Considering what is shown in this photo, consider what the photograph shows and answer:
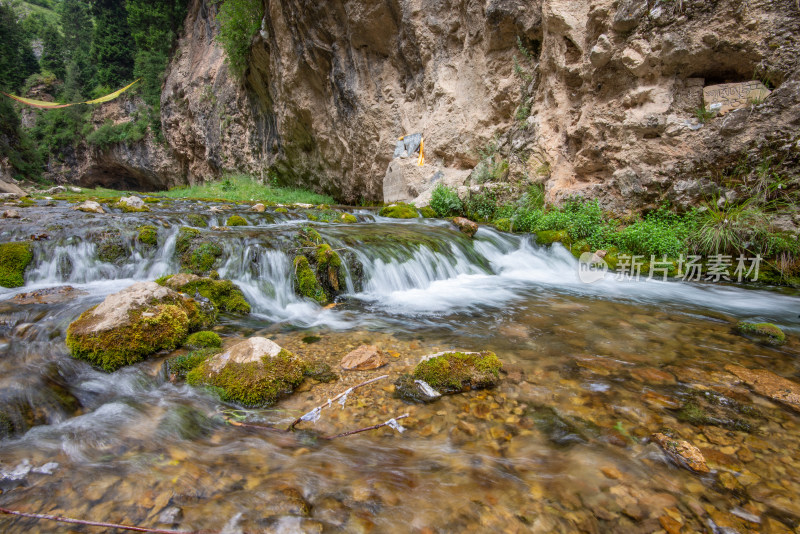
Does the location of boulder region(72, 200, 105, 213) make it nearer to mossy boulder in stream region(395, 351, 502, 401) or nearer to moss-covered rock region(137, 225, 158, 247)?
moss-covered rock region(137, 225, 158, 247)

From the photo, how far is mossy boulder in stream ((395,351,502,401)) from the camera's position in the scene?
2311 millimetres

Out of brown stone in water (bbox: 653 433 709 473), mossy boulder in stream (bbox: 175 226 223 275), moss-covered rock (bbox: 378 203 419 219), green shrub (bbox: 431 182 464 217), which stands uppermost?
green shrub (bbox: 431 182 464 217)

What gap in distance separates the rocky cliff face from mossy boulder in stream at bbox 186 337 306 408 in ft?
25.4

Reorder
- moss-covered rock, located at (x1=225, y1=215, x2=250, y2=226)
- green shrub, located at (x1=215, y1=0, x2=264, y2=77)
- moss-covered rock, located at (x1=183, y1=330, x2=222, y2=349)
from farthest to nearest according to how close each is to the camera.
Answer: green shrub, located at (x1=215, y1=0, x2=264, y2=77)
moss-covered rock, located at (x1=225, y1=215, x2=250, y2=226)
moss-covered rock, located at (x1=183, y1=330, x2=222, y2=349)

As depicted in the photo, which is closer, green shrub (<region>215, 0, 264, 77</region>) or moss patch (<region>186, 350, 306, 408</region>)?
moss patch (<region>186, 350, 306, 408</region>)

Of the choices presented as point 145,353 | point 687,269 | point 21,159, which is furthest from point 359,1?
point 21,159

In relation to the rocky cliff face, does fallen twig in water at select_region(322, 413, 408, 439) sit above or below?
below

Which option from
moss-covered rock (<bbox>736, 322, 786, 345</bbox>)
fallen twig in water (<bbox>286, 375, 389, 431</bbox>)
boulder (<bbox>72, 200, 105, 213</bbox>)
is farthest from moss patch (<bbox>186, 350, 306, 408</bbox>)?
boulder (<bbox>72, 200, 105, 213</bbox>)

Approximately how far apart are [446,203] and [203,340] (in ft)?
26.4

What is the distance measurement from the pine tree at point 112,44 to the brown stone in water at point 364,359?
41704 millimetres

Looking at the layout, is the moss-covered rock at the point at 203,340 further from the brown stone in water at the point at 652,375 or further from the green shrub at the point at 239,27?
the green shrub at the point at 239,27

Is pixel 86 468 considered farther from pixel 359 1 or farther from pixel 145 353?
pixel 359 1

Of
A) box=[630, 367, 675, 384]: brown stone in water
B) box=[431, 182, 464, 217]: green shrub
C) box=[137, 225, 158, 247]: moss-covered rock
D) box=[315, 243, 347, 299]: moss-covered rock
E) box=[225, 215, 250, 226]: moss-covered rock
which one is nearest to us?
box=[630, 367, 675, 384]: brown stone in water

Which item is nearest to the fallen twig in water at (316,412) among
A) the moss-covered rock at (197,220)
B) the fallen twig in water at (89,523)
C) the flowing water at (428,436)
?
the flowing water at (428,436)
